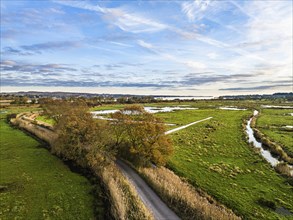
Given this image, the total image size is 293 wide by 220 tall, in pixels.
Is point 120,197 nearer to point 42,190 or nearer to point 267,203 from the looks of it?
point 42,190

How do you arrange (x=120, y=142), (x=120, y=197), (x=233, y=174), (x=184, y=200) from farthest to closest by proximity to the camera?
(x=120, y=142)
(x=233, y=174)
(x=120, y=197)
(x=184, y=200)

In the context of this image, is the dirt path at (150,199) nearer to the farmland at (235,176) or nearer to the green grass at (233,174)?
the farmland at (235,176)

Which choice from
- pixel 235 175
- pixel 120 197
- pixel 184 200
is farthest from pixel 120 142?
pixel 184 200

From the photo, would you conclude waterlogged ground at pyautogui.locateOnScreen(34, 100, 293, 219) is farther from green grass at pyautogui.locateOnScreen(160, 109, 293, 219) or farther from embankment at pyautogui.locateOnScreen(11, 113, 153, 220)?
embankment at pyautogui.locateOnScreen(11, 113, 153, 220)

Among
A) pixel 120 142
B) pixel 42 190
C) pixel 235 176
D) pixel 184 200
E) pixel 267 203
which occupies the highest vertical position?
pixel 120 142

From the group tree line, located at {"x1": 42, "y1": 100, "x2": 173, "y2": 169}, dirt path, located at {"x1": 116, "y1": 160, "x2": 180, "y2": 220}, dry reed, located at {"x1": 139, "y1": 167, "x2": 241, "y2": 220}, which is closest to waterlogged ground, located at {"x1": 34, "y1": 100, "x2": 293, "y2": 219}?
dry reed, located at {"x1": 139, "y1": 167, "x2": 241, "y2": 220}

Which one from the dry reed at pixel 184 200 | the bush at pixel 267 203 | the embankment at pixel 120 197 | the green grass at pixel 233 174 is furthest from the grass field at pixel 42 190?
the bush at pixel 267 203
